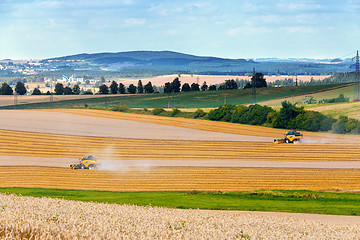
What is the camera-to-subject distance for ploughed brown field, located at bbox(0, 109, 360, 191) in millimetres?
43719

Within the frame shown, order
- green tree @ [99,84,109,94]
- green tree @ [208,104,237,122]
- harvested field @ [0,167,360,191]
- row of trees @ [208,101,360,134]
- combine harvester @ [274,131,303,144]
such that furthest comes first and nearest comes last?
green tree @ [99,84,109,94]
green tree @ [208,104,237,122]
row of trees @ [208,101,360,134]
combine harvester @ [274,131,303,144]
harvested field @ [0,167,360,191]

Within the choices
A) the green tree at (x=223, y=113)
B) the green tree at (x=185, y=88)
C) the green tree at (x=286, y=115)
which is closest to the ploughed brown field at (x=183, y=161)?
the green tree at (x=286, y=115)

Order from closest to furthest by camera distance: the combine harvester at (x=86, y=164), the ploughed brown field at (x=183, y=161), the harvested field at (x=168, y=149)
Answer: the ploughed brown field at (x=183, y=161)
the combine harvester at (x=86, y=164)
the harvested field at (x=168, y=149)

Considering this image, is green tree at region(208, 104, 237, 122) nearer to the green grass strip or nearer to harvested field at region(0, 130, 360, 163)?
harvested field at region(0, 130, 360, 163)

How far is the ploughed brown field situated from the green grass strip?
4.83 meters

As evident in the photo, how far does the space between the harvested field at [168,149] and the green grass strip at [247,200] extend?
1903cm

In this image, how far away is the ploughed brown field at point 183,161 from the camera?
43.7 metres

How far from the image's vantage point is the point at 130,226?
50.5 ft

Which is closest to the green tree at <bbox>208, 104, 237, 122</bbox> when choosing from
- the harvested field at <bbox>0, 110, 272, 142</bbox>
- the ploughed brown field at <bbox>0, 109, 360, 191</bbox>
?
the ploughed brown field at <bbox>0, 109, 360, 191</bbox>

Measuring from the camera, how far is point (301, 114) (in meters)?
77.5

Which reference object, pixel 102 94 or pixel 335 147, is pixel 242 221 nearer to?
pixel 335 147

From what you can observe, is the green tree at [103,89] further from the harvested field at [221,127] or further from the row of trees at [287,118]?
the row of trees at [287,118]

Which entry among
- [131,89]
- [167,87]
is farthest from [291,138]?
[167,87]

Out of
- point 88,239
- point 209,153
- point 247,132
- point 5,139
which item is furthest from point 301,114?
point 88,239
